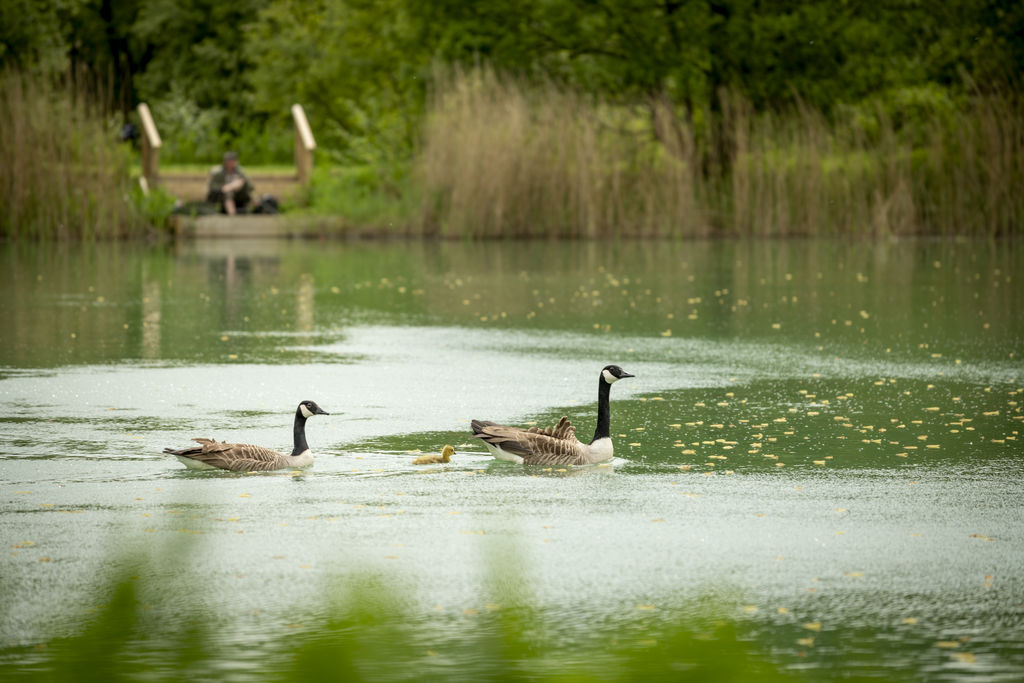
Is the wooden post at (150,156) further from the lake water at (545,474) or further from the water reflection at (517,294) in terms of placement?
the lake water at (545,474)

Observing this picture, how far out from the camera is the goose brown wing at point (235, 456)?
8.08 m

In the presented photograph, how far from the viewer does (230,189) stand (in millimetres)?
31125

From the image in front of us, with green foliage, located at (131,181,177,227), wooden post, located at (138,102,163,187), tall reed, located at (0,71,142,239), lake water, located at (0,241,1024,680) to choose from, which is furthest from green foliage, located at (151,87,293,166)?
lake water, located at (0,241,1024,680)

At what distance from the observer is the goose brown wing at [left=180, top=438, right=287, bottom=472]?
808cm

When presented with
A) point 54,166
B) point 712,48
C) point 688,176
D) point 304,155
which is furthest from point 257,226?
point 712,48

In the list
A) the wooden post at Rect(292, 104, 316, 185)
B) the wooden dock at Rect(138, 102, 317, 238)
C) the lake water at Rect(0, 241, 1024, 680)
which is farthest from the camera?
the wooden post at Rect(292, 104, 316, 185)

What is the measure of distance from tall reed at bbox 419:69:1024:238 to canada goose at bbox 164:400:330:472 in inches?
753

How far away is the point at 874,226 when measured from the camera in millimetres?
27922

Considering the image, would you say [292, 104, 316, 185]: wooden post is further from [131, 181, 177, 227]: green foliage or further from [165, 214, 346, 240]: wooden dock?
[131, 181, 177, 227]: green foliage

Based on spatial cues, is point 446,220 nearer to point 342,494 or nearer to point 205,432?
point 205,432

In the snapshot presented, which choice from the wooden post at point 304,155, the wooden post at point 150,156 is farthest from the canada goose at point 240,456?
the wooden post at point 150,156

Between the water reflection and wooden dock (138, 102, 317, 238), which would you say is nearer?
the water reflection

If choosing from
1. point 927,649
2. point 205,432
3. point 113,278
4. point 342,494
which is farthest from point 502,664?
point 113,278

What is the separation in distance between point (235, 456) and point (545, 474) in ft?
5.04
